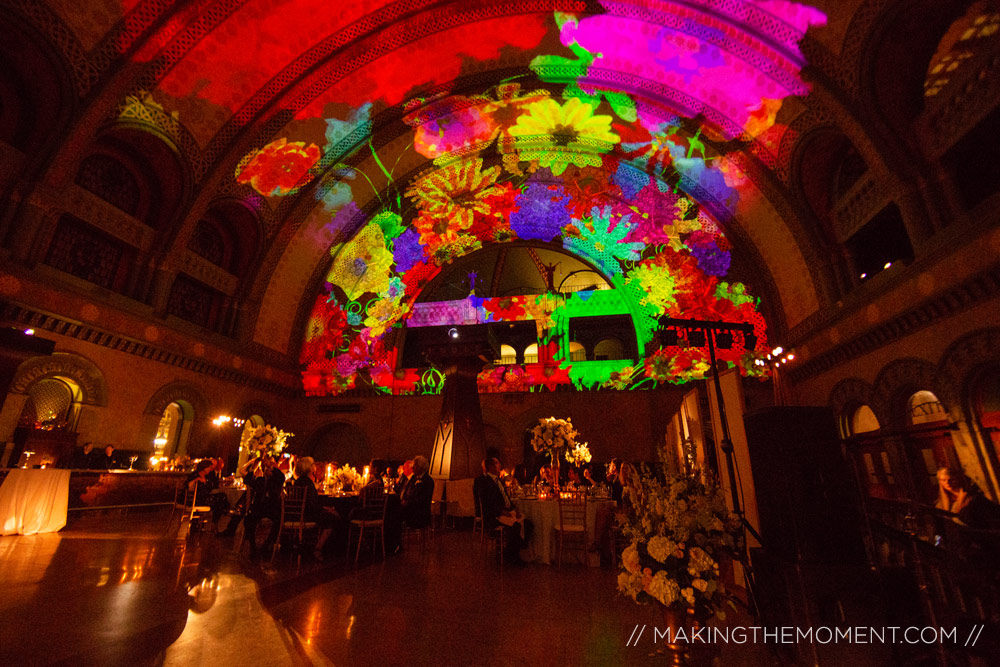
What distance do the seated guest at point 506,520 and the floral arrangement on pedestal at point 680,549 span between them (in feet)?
12.6

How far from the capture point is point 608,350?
14.4 metres

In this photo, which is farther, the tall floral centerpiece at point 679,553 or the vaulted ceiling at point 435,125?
the vaulted ceiling at point 435,125

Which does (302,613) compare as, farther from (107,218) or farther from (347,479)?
(107,218)

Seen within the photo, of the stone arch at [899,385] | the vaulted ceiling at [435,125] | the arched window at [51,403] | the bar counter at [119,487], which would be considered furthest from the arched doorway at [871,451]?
the arched window at [51,403]

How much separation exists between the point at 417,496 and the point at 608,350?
357 inches

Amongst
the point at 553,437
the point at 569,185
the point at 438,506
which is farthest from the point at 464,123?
the point at 438,506

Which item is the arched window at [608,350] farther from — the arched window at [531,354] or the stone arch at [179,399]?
the stone arch at [179,399]

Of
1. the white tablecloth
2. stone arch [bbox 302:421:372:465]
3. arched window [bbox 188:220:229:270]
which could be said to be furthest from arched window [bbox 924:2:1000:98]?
arched window [bbox 188:220:229:270]

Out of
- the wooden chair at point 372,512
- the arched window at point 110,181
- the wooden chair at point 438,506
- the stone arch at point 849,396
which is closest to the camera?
the wooden chair at point 372,512

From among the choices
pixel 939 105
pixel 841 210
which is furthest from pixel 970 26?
pixel 841 210

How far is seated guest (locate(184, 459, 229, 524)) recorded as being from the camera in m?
7.65

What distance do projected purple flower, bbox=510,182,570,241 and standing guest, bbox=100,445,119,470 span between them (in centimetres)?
1280

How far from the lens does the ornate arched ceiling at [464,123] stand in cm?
895

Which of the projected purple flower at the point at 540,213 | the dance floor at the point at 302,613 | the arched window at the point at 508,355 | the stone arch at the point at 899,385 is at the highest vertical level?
the projected purple flower at the point at 540,213
